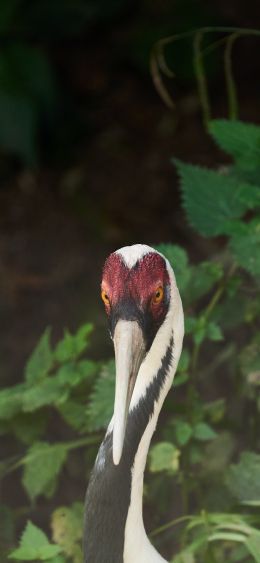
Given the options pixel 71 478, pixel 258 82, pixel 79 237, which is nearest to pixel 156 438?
pixel 71 478

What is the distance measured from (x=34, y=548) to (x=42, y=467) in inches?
13.0

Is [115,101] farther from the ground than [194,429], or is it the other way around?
[115,101]

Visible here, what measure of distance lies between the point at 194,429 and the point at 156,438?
0.30 meters

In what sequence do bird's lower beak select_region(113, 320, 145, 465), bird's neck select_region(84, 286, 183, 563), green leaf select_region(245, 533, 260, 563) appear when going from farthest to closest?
green leaf select_region(245, 533, 260, 563) → bird's neck select_region(84, 286, 183, 563) → bird's lower beak select_region(113, 320, 145, 465)

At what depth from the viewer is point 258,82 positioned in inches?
175

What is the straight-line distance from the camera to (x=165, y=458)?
2438mm

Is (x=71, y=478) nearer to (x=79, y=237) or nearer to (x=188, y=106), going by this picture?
(x=79, y=237)

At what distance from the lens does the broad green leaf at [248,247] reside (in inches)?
96.2

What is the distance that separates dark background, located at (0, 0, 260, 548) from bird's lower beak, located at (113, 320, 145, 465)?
185 centimetres

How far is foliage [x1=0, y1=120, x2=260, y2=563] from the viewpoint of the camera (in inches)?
97.0

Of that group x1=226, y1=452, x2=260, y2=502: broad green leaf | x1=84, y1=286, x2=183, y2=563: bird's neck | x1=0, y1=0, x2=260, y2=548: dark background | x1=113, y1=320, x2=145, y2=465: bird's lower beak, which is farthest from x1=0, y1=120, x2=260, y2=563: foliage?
x1=0, y1=0, x2=260, y2=548: dark background

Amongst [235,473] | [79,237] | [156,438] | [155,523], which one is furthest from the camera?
[79,237]

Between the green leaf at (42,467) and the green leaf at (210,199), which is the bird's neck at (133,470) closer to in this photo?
the green leaf at (42,467)

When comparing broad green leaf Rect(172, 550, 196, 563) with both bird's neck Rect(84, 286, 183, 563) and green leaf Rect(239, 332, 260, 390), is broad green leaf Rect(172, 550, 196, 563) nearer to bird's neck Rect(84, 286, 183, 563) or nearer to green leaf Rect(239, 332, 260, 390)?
bird's neck Rect(84, 286, 183, 563)
